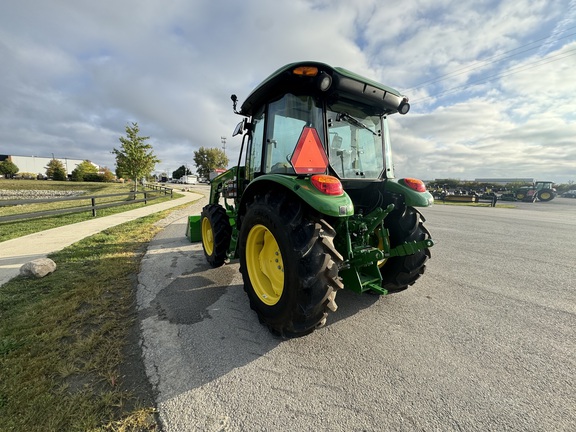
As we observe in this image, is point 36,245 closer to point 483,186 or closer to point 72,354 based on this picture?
point 72,354

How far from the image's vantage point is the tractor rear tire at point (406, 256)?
9.72ft

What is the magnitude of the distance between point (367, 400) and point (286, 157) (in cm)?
230

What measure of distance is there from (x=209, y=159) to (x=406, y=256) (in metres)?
→ 67.0

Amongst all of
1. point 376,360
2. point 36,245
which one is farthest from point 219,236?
point 36,245

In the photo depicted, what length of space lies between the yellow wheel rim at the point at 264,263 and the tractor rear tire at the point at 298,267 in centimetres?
7

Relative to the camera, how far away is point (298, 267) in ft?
6.79

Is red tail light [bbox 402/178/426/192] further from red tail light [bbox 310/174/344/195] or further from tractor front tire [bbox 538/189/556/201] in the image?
tractor front tire [bbox 538/189/556/201]

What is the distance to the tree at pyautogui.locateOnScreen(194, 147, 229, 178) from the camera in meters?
63.9

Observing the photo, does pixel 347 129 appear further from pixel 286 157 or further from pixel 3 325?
pixel 3 325

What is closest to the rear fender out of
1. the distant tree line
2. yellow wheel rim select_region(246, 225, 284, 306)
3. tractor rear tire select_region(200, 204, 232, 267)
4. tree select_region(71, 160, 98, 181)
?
yellow wheel rim select_region(246, 225, 284, 306)

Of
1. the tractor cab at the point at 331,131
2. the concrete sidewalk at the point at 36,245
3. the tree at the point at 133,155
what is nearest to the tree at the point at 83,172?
the tree at the point at 133,155

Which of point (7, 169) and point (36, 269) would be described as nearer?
point (36, 269)

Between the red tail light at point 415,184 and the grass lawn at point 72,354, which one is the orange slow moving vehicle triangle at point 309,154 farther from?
the grass lawn at point 72,354

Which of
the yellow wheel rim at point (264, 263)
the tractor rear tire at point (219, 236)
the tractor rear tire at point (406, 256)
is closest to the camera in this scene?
the yellow wheel rim at point (264, 263)
